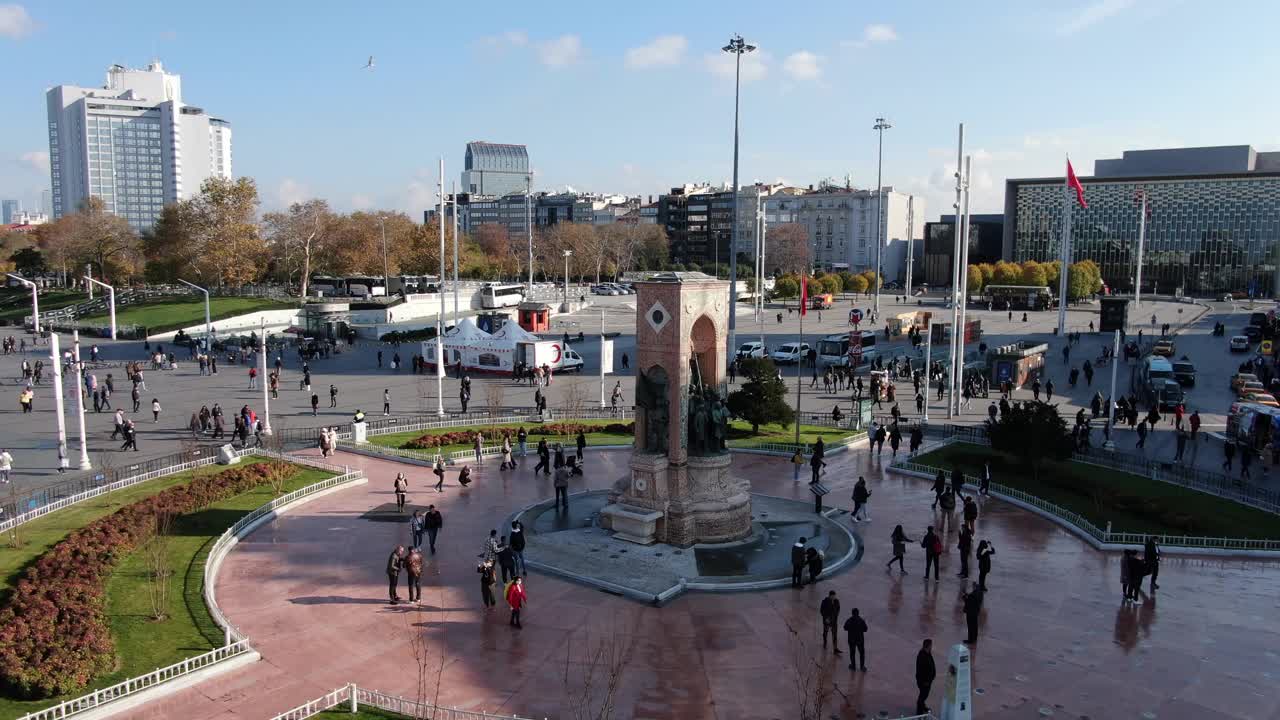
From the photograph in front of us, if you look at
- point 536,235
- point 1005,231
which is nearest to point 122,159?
point 536,235

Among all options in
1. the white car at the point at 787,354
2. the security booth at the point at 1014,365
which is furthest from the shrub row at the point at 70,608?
the white car at the point at 787,354

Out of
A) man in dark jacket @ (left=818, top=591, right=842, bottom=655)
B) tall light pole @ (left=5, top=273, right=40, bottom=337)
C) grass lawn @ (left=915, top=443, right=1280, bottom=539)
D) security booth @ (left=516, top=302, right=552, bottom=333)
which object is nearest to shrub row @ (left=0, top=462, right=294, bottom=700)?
man in dark jacket @ (left=818, top=591, right=842, bottom=655)

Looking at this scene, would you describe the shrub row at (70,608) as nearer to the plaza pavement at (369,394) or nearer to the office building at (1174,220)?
the plaza pavement at (369,394)

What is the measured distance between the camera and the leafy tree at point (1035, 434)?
78.0 ft

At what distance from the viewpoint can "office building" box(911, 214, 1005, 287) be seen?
430ft

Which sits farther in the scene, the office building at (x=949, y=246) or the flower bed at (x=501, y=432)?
the office building at (x=949, y=246)

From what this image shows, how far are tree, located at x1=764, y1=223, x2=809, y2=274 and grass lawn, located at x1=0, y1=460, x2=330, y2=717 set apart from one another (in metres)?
105

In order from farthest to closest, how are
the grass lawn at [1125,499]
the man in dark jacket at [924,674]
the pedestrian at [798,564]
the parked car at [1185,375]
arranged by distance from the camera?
the parked car at [1185,375] → the grass lawn at [1125,499] → the pedestrian at [798,564] → the man in dark jacket at [924,674]

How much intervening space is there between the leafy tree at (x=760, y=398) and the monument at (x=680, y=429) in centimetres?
1067

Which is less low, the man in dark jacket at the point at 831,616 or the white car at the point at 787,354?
the white car at the point at 787,354

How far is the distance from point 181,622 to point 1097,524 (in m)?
17.8

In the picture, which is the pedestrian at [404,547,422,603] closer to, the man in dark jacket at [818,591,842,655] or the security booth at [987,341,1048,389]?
the man in dark jacket at [818,591,842,655]

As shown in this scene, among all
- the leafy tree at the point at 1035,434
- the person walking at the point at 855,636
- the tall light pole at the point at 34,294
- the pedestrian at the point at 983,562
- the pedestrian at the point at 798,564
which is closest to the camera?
the person walking at the point at 855,636

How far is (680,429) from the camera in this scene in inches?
725
